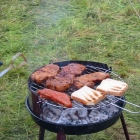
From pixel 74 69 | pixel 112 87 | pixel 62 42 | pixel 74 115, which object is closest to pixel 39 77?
pixel 74 69

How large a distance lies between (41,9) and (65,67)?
128 inches

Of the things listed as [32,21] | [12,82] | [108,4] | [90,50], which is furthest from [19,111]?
[108,4]

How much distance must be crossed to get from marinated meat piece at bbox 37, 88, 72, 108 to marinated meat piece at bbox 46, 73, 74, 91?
2.9 inches

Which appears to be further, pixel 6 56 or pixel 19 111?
pixel 6 56

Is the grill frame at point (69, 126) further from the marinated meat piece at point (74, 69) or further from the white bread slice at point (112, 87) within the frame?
the marinated meat piece at point (74, 69)

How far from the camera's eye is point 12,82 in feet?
12.3

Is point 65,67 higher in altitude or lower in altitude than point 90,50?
higher

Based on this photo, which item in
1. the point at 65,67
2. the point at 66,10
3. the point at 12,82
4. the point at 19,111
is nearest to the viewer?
the point at 65,67

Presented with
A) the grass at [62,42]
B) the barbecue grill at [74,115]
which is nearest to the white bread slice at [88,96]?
the barbecue grill at [74,115]

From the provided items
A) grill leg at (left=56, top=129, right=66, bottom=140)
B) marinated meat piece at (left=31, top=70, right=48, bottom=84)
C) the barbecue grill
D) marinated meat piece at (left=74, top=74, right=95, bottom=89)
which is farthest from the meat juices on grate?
grill leg at (left=56, top=129, right=66, bottom=140)

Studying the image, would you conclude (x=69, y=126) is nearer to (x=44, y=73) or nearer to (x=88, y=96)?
(x=88, y=96)

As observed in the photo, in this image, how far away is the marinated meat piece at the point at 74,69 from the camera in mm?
2387

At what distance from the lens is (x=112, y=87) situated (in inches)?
85.4

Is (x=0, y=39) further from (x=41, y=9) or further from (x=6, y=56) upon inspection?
(x=41, y=9)
